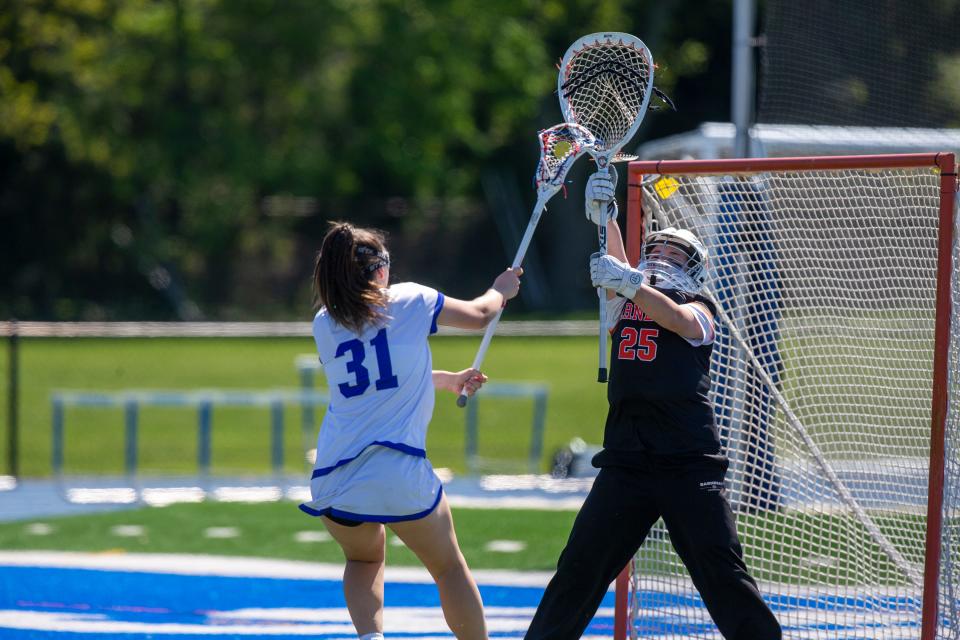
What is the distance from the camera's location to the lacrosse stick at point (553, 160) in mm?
5211

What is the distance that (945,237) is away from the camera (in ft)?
16.5

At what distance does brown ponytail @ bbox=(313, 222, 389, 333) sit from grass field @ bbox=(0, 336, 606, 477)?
8.75m

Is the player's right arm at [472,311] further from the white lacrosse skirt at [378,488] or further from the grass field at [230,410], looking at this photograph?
the grass field at [230,410]

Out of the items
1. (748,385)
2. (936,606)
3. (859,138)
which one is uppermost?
(859,138)

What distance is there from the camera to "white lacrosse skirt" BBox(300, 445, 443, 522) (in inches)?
183

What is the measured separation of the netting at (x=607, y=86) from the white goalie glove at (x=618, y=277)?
76 centimetres

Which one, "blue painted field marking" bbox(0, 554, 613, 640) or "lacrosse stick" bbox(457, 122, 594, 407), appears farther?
"blue painted field marking" bbox(0, 554, 613, 640)

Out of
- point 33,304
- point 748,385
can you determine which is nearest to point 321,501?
point 748,385

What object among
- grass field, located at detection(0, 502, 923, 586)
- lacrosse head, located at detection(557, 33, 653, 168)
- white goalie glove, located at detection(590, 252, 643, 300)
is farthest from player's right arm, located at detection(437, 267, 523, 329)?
grass field, located at detection(0, 502, 923, 586)

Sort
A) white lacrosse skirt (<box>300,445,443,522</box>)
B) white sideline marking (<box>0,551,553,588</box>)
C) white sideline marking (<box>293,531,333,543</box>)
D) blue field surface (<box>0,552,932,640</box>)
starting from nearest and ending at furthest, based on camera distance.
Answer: white lacrosse skirt (<box>300,445,443,522</box>)
blue field surface (<box>0,552,932,640</box>)
white sideline marking (<box>0,551,553,588</box>)
white sideline marking (<box>293,531,333,543</box>)

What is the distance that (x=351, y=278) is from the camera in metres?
4.71

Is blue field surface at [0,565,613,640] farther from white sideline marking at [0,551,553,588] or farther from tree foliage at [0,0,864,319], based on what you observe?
tree foliage at [0,0,864,319]

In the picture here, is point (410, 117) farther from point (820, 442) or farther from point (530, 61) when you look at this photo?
point (820, 442)

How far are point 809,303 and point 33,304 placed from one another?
26.0m
